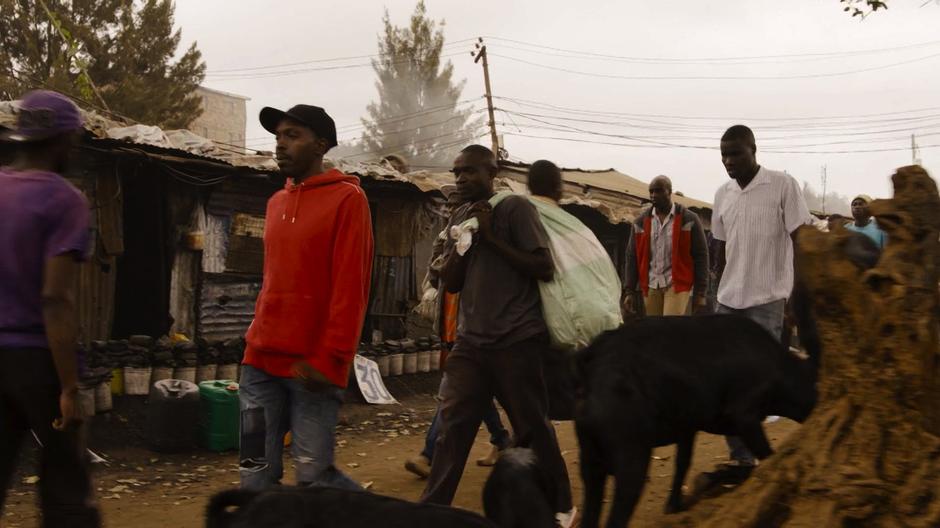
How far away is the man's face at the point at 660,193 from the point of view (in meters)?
8.23

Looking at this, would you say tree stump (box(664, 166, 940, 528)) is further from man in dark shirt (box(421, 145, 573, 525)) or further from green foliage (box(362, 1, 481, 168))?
green foliage (box(362, 1, 481, 168))

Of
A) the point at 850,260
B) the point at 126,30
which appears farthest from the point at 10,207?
the point at 126,30

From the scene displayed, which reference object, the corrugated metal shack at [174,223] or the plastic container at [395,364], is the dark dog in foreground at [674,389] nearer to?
the corrugated metal shack at [174,223]

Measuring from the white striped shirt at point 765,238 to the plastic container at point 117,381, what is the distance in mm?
6563

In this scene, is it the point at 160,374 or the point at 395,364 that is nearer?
the point at 160,374

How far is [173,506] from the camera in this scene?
657 cm

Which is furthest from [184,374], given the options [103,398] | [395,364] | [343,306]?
[343,306]

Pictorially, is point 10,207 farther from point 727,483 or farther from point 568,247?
point 727,483

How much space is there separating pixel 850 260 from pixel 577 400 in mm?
1302

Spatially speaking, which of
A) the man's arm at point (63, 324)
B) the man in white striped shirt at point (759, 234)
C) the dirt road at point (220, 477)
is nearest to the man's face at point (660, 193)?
the dirt road at point (220, 477)

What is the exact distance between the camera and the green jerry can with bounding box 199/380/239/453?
27.6 feet

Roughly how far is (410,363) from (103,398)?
4.85 metres

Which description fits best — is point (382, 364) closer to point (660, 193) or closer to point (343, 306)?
point (660, 193)

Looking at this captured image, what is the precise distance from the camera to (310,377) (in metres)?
3.67
